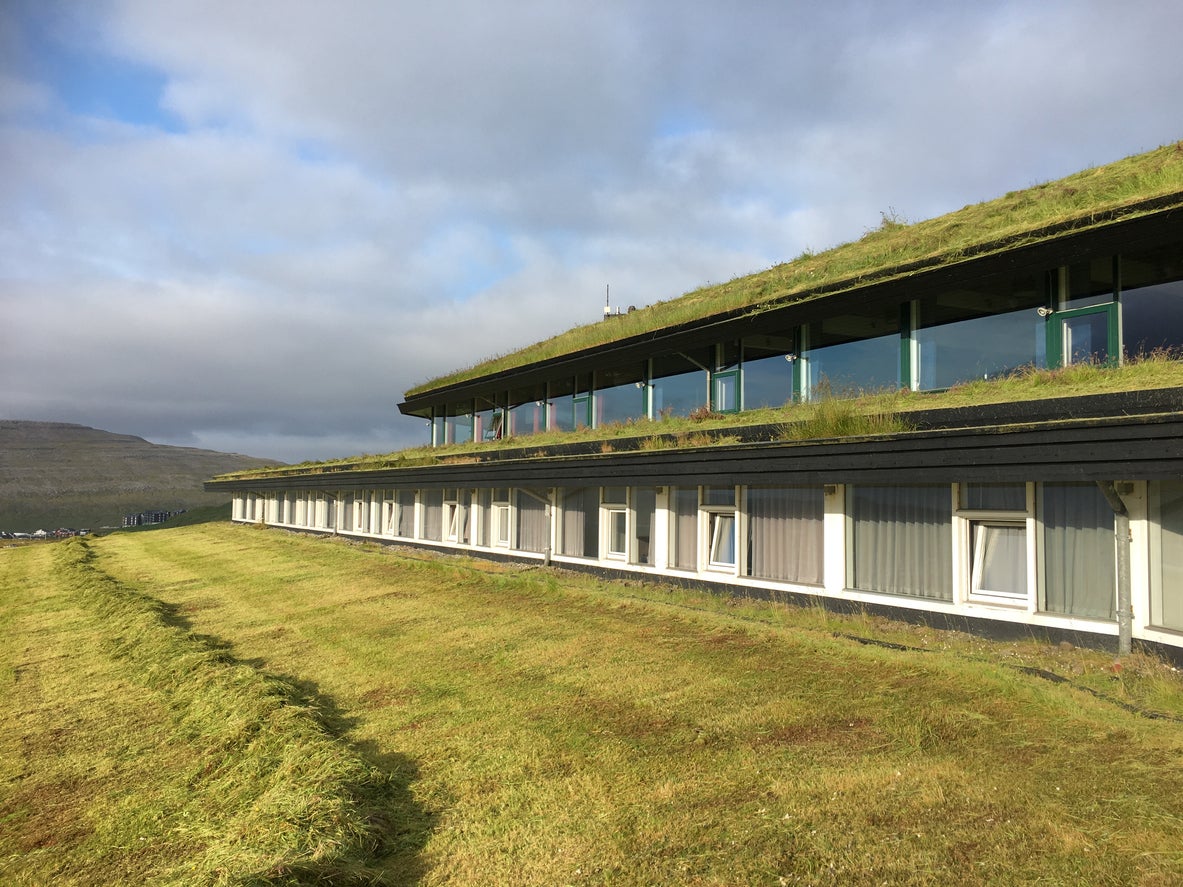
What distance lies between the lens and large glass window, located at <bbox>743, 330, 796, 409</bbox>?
15.3 m

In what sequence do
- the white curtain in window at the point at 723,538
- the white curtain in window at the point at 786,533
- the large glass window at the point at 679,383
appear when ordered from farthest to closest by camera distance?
the large glass window at the point at 679,383 → the white curtain in window at the point at 723,538 → the white curtain in window at the point at 786,533

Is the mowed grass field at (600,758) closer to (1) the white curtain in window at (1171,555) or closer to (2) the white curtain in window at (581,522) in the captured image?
(1) the white curtain in window at (1171,555)

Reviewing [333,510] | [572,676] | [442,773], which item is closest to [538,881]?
[442,773]

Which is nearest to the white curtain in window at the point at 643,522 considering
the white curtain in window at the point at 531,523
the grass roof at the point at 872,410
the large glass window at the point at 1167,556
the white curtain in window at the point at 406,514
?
the grass roof at the point at 872,410

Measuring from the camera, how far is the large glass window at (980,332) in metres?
11.4

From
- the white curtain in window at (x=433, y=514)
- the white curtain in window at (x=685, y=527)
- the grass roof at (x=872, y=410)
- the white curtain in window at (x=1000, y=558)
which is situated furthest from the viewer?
the white curtain in window at (x=433, y=514)

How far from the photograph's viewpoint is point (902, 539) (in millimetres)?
A: 10664

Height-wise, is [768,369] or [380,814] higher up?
[768,369]

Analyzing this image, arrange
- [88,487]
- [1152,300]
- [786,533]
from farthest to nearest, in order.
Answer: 1. [88,487]
2. [786,533]
3. [1152,300]

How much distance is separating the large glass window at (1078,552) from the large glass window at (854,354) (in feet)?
15.2

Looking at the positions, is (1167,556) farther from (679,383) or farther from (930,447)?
(679,383)

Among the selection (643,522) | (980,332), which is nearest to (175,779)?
(643,522)

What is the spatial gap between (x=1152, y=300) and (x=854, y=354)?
4.79 metres

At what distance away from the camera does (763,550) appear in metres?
13.0
